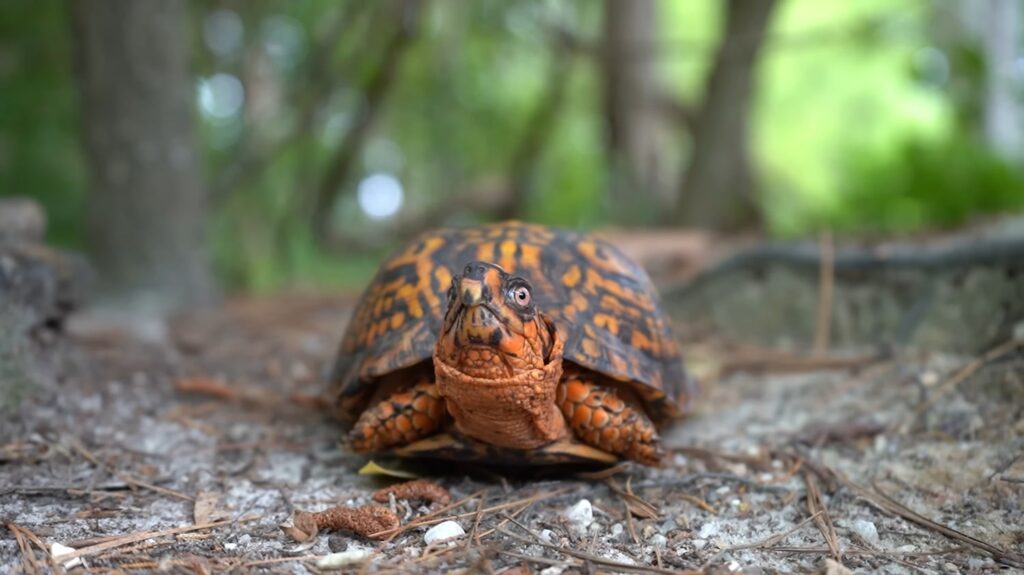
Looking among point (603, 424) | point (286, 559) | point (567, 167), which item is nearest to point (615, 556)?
point (603, 424)

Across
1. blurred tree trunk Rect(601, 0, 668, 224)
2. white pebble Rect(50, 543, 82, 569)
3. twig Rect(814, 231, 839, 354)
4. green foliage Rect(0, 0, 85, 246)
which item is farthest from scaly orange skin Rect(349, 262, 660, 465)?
blurred tree trunk Rect(601, 0, 668, 224)

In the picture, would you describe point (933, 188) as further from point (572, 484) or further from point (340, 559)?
point (340, 559)

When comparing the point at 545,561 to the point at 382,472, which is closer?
the point at 545,561

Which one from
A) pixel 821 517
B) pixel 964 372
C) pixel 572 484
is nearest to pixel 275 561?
pixel 572 484

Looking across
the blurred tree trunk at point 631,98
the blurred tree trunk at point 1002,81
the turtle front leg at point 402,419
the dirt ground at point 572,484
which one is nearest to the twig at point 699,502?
the dirt ground at point 572,484

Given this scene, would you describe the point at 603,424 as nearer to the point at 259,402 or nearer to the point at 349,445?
the point at 349,445

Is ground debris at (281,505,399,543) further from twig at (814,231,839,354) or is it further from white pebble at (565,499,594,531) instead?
twig at (814,231,839,354)
